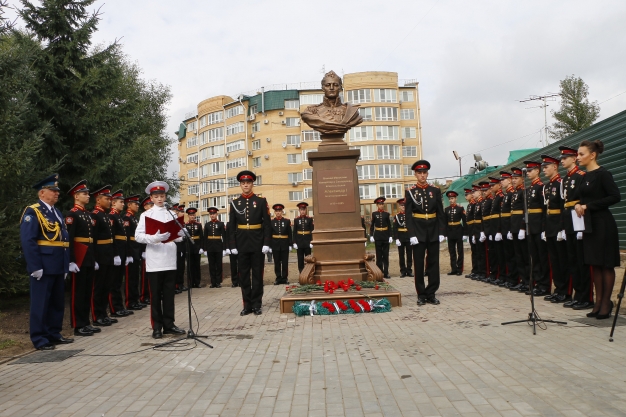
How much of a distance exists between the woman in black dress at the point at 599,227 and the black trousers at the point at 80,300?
758 cm

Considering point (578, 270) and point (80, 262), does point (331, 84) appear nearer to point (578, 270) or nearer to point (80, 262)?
point (578, 270)

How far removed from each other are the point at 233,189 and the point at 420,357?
2145 inches

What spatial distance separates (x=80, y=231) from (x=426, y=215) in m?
6.02

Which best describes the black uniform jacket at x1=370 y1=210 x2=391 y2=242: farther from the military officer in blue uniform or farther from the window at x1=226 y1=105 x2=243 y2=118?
the window at x1=226 y1=105 x2=243 y2=118

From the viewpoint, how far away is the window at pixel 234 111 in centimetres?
5791

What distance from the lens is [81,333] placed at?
7.70 meters

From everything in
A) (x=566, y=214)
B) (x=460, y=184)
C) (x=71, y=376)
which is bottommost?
(x=71, y=376)

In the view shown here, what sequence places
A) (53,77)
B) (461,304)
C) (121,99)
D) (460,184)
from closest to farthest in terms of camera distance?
(461,304), (53,77), (121,99), (460,184)

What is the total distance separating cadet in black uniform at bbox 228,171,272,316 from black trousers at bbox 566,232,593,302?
5061mm

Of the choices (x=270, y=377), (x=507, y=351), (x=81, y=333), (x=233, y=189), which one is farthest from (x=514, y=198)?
(x=233, y=189)

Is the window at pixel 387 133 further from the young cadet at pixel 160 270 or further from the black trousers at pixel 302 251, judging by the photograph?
the young cadet at pixel 160 270

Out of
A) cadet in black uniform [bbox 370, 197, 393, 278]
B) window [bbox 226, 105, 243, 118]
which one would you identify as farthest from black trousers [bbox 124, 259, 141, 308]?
window [bbox 226, 105, 243, 118]

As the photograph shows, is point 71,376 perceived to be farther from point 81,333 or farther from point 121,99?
point 121,99

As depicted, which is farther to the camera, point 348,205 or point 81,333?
point 348,205
